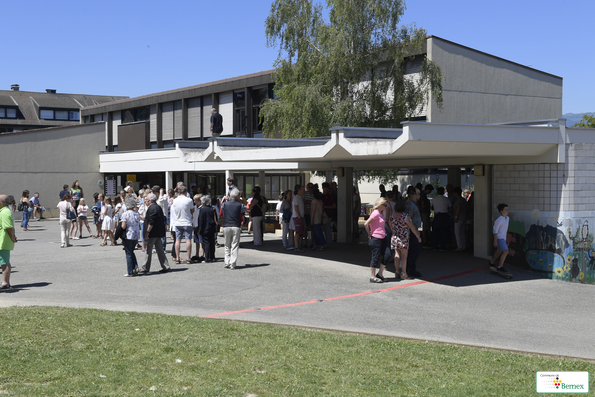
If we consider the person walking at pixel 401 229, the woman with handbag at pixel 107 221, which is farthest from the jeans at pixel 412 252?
the woman with handbag at pixel 107 221

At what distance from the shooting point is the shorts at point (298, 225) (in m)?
16.2

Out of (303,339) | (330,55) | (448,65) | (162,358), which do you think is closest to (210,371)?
(162,358)

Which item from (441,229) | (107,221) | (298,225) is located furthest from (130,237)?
(441,229)

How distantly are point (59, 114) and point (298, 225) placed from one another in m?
64.3

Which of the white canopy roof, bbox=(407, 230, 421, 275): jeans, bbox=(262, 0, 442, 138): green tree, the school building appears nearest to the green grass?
the white canopy roof

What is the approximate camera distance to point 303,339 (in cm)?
720

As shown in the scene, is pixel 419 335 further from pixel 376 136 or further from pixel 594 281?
pixel 594 281

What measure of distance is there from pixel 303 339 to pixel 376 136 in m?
5.56

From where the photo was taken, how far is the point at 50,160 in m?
32.9

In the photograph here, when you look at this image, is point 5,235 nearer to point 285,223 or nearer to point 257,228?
point 285,223

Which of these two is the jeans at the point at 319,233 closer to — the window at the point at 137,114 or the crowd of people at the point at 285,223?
the crowd of people at the point at 285,223

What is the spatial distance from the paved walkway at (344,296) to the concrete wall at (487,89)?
53.9 feet

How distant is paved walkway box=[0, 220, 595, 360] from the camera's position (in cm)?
829

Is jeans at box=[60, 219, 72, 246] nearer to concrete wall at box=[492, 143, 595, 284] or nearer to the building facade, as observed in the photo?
concrete wall at box=[492, 143, 595, 284]
